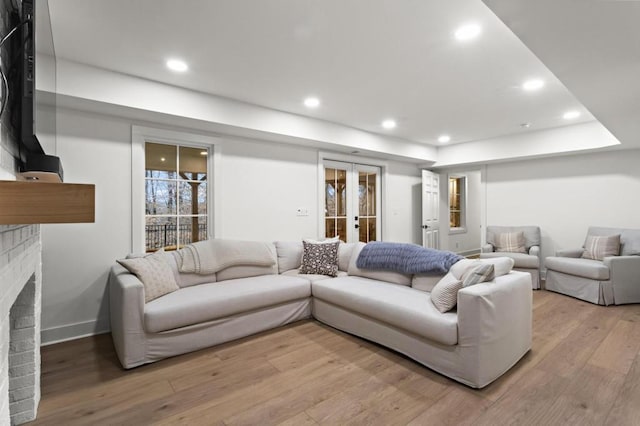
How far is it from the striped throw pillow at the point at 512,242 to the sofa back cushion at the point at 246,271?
3751 millimetres

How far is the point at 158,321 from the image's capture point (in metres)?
2.34

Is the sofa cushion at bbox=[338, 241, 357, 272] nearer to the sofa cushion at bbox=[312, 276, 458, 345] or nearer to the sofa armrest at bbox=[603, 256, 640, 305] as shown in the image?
the sofa cushion at bbox=[312, 276, 458, 345]

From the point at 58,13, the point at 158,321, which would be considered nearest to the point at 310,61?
the point at 58,13

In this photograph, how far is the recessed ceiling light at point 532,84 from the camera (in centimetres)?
300

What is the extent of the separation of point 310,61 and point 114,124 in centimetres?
209

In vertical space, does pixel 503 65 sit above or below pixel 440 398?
above

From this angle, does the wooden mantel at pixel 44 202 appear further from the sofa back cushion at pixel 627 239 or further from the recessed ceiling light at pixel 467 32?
the sofa back cushion at pixel 627 239

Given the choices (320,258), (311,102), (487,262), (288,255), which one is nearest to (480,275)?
(487,262)

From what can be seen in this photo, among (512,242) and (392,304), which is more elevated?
(512,242)

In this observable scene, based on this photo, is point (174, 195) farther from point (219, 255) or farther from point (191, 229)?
point (219, 255)

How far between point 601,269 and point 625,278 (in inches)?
12.7

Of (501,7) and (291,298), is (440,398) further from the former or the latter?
(501,7)

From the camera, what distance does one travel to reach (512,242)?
4980mm

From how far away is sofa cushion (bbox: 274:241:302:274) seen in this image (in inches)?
148
